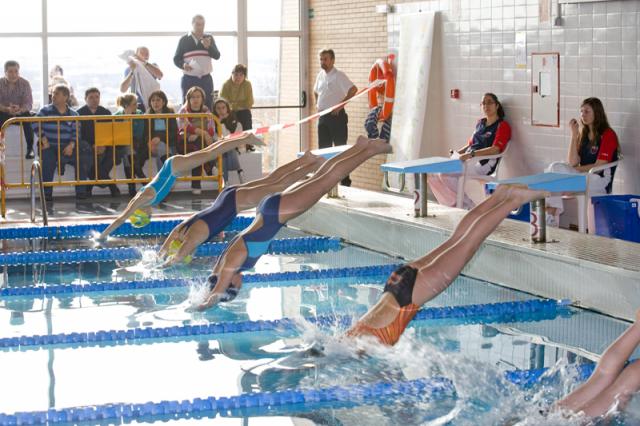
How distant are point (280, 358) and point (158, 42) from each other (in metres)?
10.4

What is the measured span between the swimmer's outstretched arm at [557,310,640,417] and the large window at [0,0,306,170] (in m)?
10.8

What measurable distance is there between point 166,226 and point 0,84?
396cm

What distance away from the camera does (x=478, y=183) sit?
1004cm

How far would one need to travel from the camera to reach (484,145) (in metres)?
10.3

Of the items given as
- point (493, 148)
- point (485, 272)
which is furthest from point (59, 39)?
point (485, 272)

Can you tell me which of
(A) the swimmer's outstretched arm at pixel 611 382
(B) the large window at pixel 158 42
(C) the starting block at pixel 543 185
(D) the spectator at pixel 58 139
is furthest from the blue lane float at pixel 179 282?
(B) the large window at pixel 158 42

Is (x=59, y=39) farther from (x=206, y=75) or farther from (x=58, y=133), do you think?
(x=58, y=133)

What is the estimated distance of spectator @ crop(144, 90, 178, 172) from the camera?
1166 centimetres

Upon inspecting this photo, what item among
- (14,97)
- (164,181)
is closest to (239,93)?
(14,97)

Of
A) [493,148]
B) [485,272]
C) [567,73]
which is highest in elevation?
[567,73]

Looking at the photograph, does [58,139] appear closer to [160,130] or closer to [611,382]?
[160,130]

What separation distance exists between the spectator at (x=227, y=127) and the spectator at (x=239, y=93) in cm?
71

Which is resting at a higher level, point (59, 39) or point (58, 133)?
point (59, 39)

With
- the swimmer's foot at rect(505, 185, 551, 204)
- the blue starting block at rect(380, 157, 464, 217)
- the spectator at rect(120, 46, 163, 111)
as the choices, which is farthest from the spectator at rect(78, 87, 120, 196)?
the swimmer's foot at rect(505, 185, 551, 204)
